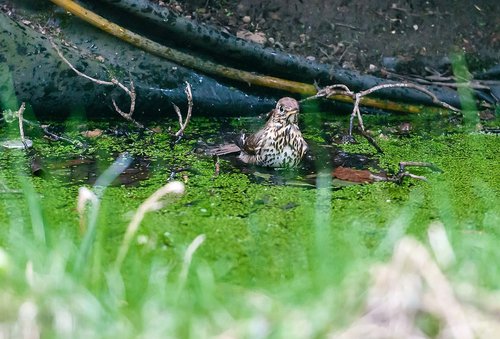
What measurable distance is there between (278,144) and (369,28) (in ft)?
6.99

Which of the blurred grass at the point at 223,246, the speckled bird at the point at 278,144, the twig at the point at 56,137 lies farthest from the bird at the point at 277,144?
the twig at the point at 56,137

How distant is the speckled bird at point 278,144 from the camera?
16.5ft

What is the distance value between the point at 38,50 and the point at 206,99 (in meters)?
1.10

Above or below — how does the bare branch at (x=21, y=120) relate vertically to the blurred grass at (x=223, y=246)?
below

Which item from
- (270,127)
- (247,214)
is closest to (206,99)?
(270,127)

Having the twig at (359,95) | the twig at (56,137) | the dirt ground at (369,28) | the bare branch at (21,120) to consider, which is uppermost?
the dirt ground at (369,28)

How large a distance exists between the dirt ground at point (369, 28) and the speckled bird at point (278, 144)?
1.32 meters

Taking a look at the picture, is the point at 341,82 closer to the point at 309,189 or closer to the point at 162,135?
the point at 162,135

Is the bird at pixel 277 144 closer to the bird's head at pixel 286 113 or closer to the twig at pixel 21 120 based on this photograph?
the bird's head at pixel 286 113

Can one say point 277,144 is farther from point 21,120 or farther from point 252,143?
point 21,120

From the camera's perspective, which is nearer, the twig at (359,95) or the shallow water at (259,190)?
the shallow water at (259,190)

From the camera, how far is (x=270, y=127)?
208 inches

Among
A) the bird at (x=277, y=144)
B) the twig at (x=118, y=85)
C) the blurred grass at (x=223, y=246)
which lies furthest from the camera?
the twig at (x=118, y=85)

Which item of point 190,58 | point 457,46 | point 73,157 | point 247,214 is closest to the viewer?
point 247,214
